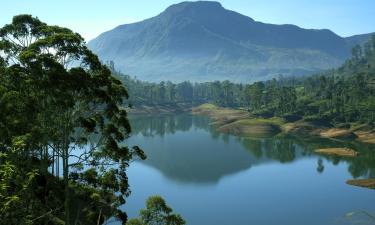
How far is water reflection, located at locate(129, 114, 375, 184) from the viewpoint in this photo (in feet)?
360

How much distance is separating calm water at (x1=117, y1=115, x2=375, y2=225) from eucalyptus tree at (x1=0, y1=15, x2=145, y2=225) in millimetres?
37634

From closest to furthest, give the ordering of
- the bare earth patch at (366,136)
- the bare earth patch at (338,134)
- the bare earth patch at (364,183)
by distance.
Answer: the bare earth patch at (364,183) → the bare earth patch at (366,136) → the bare earth patch at (338,134)

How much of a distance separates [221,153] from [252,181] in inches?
1349

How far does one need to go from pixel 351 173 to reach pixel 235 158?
3121cm

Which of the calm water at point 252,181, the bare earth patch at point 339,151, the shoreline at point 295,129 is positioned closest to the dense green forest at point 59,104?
the calm water at point 252,181

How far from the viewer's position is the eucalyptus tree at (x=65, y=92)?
29.7 meters

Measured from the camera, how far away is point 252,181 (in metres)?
101

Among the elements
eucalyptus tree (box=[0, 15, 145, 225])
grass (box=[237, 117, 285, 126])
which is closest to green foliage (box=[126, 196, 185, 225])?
eucalyptus tree (box=[0, 15, 145, 225])

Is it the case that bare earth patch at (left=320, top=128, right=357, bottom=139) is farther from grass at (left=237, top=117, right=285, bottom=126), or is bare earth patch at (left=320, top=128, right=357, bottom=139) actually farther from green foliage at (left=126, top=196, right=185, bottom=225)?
green foliage at (left=126, top=196, right=185, bottom=225)

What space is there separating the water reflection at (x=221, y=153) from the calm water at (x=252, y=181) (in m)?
0.23

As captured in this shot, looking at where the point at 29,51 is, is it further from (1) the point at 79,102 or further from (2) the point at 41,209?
(2) the point at 41,209

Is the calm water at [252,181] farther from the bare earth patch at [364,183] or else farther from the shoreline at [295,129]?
the shoreline at [295,129]

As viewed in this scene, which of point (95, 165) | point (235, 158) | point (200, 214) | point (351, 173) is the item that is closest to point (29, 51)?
point (95, 165)

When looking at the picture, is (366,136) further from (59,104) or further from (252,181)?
(59,104)
